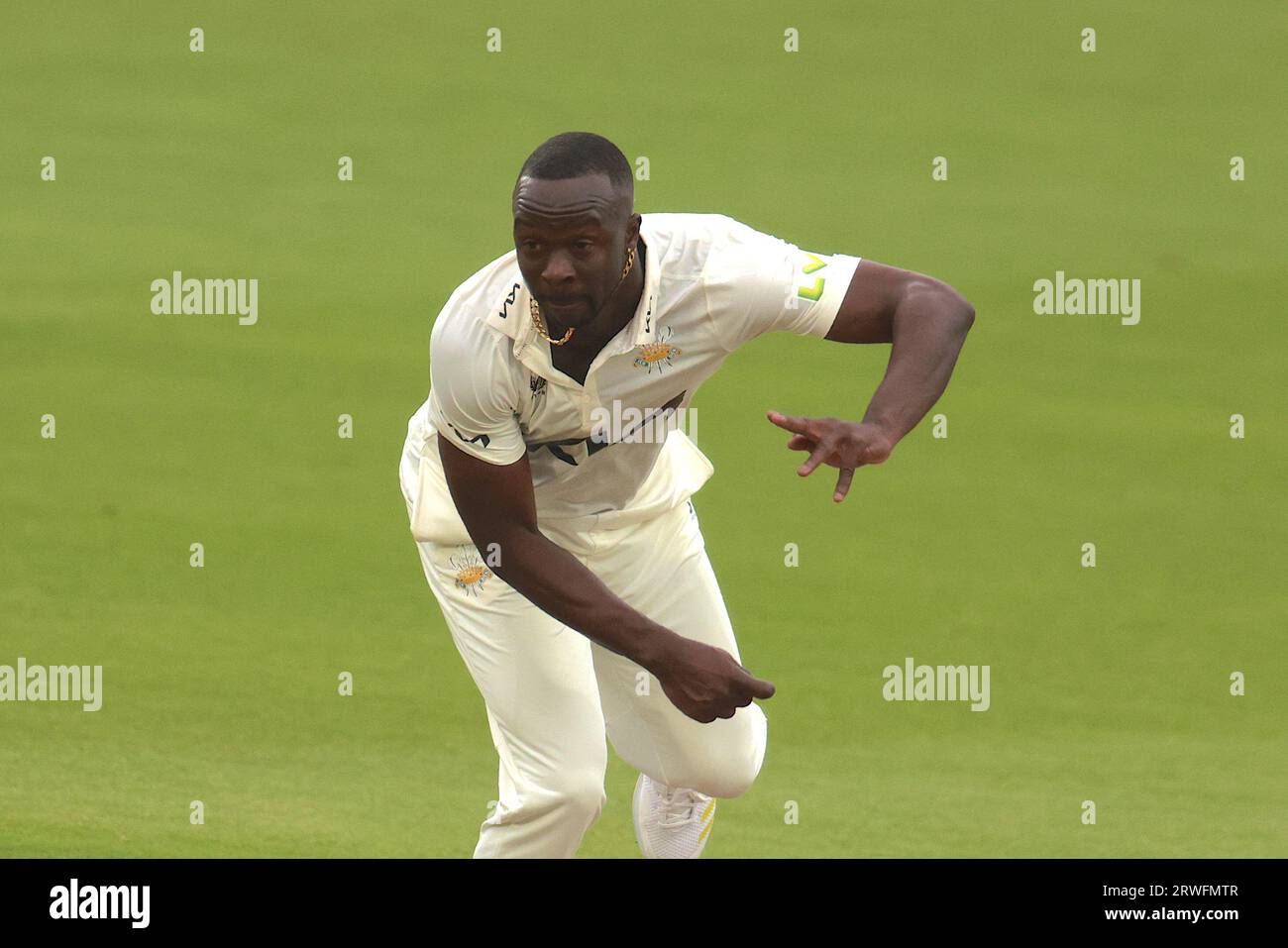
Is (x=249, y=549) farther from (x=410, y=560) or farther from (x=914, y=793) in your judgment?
(x=914, y=793)

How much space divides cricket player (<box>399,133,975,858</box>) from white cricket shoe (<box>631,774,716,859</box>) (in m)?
0.30

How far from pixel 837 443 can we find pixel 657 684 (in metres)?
1.52

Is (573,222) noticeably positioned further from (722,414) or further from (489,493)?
(722,414)

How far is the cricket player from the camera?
4496 millimetres

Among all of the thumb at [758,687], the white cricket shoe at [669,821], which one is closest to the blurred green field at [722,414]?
the white cricket shoe at [669,821]

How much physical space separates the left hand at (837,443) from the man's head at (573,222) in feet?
2.10

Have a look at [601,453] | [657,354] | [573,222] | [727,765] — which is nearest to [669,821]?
[727,765]

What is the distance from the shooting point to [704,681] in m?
4.62

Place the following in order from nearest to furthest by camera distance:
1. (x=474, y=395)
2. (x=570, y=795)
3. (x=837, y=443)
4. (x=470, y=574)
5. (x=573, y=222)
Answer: (x=837, y=443)
(x=573, y=222)
(x=474, y=395)
(x=570, y=795)
(x=470, y=574)

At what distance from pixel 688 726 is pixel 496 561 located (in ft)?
3.12

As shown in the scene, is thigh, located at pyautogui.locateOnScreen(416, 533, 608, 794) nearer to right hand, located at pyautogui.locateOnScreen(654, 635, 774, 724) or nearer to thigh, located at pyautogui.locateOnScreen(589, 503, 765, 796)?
thigh, located at pyautogui.locateOnScreen(589, 503, 765, 796)

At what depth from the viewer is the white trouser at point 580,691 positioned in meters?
5.25

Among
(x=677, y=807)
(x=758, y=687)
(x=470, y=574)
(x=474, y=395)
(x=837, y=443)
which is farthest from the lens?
(x=677, y=807)

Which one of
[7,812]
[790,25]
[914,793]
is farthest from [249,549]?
[790,25]
